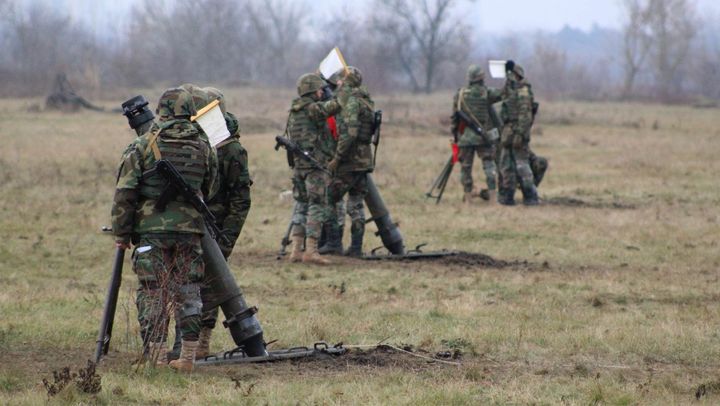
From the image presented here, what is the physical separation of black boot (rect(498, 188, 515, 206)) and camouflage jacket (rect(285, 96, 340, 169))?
6.73 meters

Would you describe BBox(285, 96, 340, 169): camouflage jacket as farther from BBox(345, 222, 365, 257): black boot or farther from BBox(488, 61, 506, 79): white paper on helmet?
BBox(488, 61, 506, 79): white paper on helmet

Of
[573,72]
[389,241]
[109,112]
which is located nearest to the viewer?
[389,241]

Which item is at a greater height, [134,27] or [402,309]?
[134,27]

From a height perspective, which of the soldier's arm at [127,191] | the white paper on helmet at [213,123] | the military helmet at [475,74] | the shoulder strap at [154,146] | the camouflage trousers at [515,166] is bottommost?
the camouflage trousers at [515,166]

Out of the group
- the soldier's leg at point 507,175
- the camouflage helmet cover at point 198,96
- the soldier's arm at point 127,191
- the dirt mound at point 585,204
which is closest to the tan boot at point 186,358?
the soldier's arm at point 127,191

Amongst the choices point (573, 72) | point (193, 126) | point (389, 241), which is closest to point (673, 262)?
point (389, 241)

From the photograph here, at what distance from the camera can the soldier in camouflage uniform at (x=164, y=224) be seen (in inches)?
288

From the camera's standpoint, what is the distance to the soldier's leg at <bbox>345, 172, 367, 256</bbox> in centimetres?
1334

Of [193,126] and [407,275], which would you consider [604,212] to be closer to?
[407,275]

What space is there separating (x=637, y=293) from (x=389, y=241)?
127 inches

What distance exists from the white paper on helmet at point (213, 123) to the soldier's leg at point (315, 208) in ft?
15.9

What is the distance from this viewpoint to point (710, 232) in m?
16.0

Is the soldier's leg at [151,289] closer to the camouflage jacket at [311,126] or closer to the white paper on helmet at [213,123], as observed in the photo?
the white paper on helmet at [213,123]

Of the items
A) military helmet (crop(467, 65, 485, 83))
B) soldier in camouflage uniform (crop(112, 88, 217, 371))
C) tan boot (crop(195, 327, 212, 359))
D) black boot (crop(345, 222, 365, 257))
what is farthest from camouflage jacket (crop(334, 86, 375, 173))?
soldier in camouflage uniform (crop(112, 88, 217, 371))
